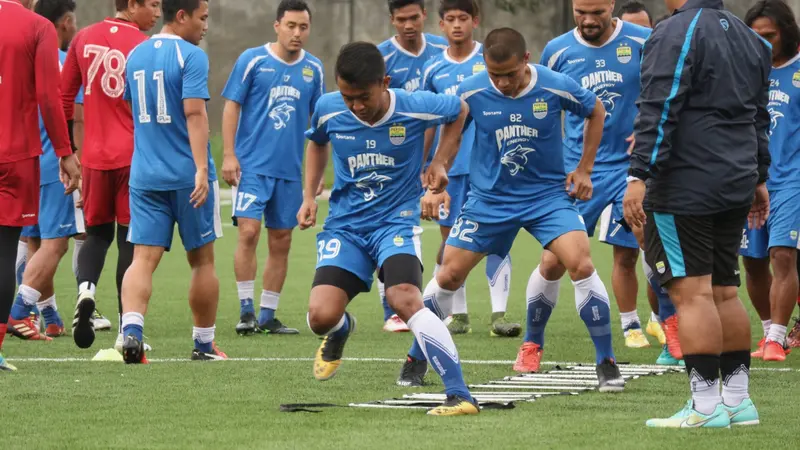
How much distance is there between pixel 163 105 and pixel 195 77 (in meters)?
0.29

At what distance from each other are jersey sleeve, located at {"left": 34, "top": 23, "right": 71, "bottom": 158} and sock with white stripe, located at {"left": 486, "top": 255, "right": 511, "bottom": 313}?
3.81 m

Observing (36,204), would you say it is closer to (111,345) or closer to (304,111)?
(111,345)

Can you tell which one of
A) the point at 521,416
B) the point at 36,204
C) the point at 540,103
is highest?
the point at 540,103

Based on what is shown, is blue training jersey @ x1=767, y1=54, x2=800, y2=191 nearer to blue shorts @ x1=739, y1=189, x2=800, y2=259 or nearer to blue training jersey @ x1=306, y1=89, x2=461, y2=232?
blue shorts @ x1=739, y1=189, x2=800, y2=259

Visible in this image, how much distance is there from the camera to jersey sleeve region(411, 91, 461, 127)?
7023mm

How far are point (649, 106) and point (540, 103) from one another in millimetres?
1866

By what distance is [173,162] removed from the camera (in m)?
8.47

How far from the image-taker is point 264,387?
24.2 ft

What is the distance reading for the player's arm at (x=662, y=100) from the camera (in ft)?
19.3

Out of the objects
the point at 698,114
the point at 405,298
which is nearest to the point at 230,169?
the point at 405,298

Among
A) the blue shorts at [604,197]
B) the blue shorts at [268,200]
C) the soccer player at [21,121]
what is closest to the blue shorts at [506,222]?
the blue shorts at [604,197]

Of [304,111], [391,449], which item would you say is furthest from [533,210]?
[304,111]

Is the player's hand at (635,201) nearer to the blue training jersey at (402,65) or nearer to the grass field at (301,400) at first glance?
the grass field at (301,400)

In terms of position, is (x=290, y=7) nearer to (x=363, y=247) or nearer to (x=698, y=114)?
(x=363, y=247)
